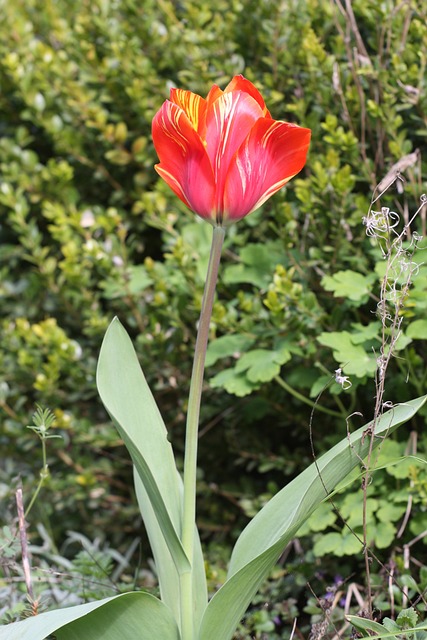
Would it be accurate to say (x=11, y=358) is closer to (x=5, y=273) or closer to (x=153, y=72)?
(x=5, y=273)

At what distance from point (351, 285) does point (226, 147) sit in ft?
2.31

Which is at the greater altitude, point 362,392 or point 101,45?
point 101,45

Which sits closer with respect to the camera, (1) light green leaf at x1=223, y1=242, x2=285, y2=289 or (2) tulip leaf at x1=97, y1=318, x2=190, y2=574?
(2) tulip leaf at x1=97, y1=318, x2=190, y2=574

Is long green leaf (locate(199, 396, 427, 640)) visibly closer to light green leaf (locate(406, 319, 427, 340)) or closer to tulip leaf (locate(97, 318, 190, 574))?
tulip leaf (locate(97, 318, 190, 574))

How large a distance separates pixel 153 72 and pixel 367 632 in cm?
177

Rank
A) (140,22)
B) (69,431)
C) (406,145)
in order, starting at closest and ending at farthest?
(406,145) → (69,431) → (140,22)

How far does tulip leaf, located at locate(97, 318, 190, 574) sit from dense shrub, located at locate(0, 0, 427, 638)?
48cm

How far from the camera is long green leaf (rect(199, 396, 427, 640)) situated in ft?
3.53

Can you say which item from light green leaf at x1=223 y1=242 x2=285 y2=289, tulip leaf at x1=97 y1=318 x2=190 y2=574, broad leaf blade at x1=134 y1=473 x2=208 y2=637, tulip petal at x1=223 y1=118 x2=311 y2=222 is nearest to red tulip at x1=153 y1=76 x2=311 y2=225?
tulip petal at x1=223 y1=118 x2=311 y2=222

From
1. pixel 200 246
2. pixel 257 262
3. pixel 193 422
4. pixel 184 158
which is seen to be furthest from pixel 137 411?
pixel 200 246

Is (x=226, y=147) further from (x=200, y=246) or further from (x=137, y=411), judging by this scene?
(x=200, y=246)

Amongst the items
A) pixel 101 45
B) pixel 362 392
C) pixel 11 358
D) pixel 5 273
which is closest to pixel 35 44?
pixel 101 45

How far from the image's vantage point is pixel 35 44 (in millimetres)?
2633

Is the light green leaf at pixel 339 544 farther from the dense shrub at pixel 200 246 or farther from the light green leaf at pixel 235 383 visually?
the light green leaf at pixel 235 383
